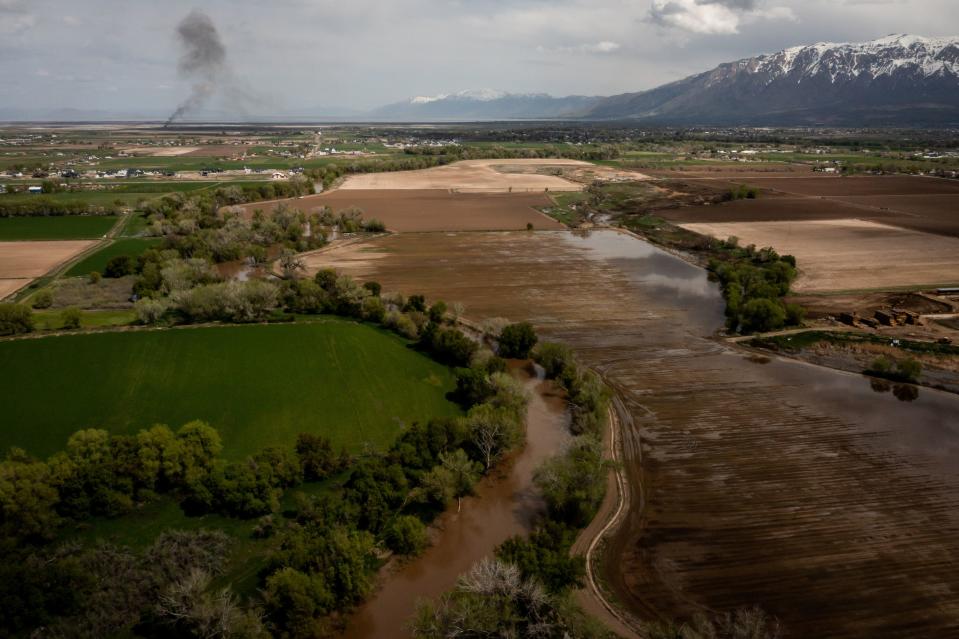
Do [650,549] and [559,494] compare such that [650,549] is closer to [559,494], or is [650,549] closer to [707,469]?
[559,494]

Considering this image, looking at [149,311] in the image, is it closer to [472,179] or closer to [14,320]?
[14,320]

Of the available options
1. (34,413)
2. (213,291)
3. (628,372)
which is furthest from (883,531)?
(213,291)

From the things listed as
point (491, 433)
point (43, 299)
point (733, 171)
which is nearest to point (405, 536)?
point (491, 433)

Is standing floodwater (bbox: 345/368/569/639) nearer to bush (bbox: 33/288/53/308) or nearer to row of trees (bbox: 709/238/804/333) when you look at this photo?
row of trees (bbox: 709/238/804/333)

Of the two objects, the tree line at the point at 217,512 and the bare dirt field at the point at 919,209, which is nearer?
the tree line at the point at 217,512

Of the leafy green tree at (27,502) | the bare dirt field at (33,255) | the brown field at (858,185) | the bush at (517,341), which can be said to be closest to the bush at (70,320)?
the bare dirt field at (33,255)

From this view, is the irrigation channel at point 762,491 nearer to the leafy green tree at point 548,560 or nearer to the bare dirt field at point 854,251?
the leafy green tree at point 548,560
